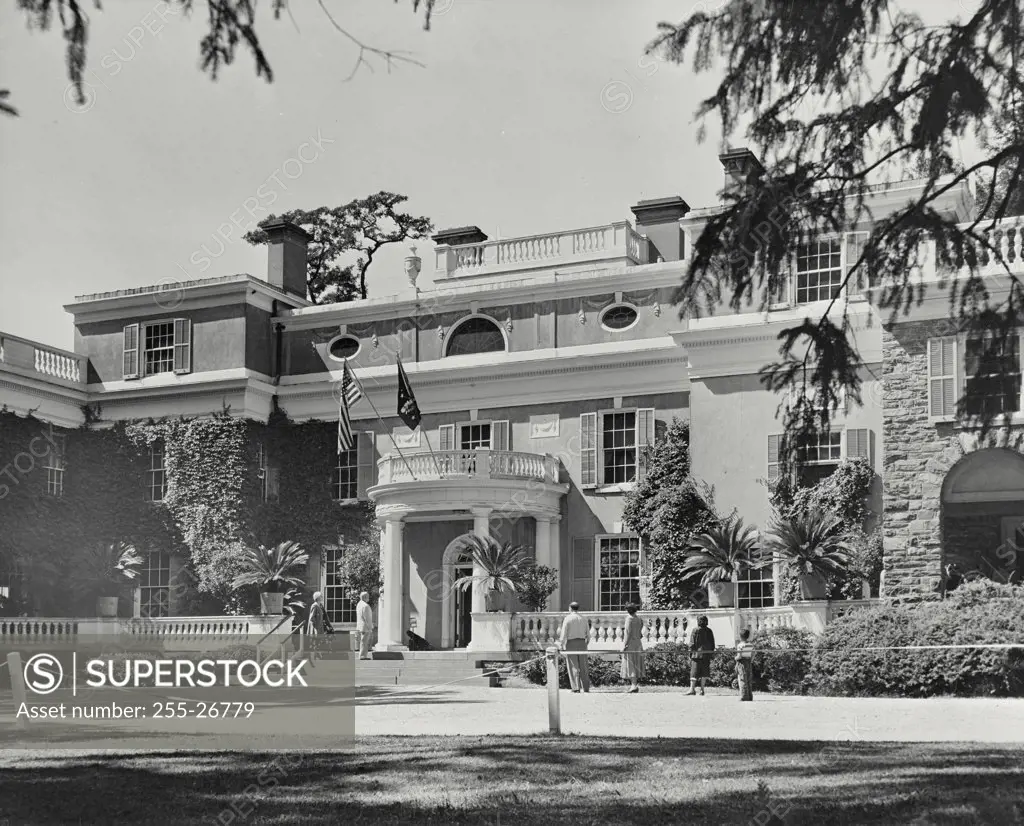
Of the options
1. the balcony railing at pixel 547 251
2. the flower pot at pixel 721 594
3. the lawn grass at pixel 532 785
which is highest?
the balcony railing at pixel 547 251

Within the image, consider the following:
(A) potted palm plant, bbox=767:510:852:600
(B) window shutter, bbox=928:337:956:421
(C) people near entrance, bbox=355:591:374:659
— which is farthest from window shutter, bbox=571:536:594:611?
(B) window shutter, bbox=928:337:956:421

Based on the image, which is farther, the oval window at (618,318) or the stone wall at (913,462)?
the oval window at (618,318)

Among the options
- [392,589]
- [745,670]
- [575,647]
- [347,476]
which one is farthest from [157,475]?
[745,670]

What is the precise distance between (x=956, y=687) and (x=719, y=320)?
12148 millimetres

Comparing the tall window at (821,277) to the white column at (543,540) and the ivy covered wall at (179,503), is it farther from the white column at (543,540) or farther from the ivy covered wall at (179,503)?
the ivy covered wall at (179,503)

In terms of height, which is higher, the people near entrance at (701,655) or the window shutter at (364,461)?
the window shutter at (364,461)

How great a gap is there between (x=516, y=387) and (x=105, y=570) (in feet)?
34.4

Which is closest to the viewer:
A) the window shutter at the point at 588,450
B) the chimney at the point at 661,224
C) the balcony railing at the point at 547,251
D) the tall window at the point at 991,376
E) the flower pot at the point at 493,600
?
the tall window at the point at 991,376

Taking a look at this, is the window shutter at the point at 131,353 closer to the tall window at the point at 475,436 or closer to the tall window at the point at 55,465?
the tall window at the point at 55,465

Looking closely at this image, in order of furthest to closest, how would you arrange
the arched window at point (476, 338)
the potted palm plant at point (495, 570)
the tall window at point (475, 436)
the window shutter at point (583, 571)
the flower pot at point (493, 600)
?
the arched window at point (476, 338), the tall window at point (475, 436), the window shutter at point (583, 571), the potted palm plant at point (495, 570), the flower pot at point (493, 600)

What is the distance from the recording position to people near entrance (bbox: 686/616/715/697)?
20453 millimetres

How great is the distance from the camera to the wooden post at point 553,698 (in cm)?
1395

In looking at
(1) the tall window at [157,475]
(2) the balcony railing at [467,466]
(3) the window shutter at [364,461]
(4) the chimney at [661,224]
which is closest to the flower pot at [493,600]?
(2) the balcony railing at [467,466]

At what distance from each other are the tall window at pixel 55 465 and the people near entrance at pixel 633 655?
16.9 metres
